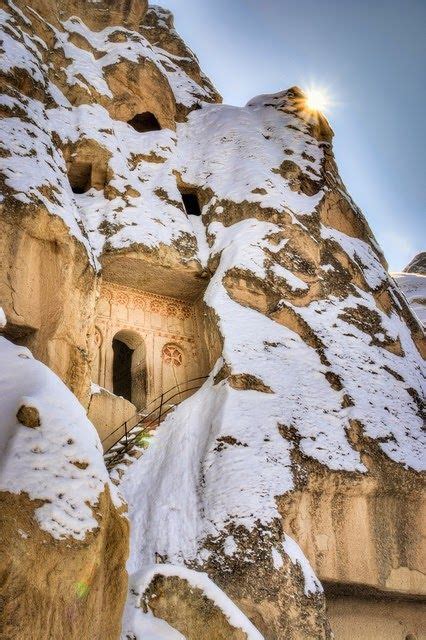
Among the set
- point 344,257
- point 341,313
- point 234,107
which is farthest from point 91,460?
point 234,107

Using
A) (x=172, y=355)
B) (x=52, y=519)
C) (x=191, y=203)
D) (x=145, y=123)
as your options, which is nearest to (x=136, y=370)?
(x=172, y=355)

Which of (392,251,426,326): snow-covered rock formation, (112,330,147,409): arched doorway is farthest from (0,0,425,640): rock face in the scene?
(392,251,426,326): snow-covered rock formation

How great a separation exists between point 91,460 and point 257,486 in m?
4.27

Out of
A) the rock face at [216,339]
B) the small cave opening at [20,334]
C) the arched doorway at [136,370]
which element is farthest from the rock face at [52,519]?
the arched doorway at [136,370]

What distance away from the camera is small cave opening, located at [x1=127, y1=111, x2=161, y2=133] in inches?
621

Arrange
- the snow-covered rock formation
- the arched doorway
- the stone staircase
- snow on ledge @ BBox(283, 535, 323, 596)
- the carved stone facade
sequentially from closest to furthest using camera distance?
1. snow on ledge @ BBox(283, 535, 323, 596)
2. the stone staircase
3. the carved stone facade
4. the arched doorway
5. the snow-covered rock formation

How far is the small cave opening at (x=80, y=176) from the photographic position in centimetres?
1278

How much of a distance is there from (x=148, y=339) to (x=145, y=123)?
742cm

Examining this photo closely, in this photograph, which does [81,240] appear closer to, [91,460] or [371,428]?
[371,428]

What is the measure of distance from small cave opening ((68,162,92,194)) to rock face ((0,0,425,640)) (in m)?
0.04

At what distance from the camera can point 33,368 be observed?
12.3 feet

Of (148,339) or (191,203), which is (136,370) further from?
(191,203)

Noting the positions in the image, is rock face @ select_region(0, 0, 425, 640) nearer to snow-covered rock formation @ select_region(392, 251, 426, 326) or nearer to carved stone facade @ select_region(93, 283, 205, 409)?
carved stone facade @ select_region(93, 283, 205, 409)

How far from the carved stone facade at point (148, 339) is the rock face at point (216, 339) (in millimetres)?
62
